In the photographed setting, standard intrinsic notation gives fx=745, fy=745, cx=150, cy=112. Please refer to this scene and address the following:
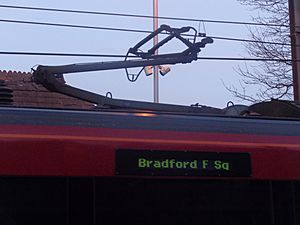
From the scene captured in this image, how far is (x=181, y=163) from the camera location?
524cm

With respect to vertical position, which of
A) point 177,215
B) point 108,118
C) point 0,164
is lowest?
point 177,215

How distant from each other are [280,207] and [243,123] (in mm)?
702

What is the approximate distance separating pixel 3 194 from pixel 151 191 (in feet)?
3.39

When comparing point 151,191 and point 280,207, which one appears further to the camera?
point 280,207

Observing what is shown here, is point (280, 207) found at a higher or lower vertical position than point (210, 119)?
lower

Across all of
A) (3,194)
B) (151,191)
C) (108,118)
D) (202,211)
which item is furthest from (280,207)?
(3,194)

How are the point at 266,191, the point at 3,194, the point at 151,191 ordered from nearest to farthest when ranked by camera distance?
the point at 3,194
the point at 151,191
the point at 266,191

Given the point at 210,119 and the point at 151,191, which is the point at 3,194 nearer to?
the point at 151,191

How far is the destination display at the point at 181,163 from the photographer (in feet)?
16.8

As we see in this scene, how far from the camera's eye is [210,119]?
18.6ft

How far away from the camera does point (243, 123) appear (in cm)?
572

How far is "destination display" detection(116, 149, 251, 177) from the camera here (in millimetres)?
5121

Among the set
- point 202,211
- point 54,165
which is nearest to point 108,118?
point 54,165

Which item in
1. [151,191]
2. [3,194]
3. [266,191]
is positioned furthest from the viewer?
[266,191]
